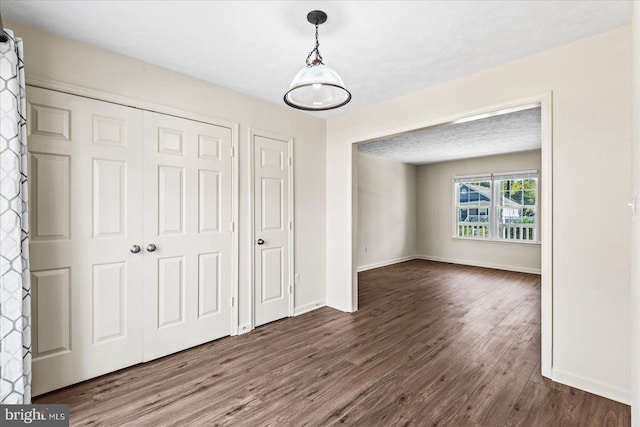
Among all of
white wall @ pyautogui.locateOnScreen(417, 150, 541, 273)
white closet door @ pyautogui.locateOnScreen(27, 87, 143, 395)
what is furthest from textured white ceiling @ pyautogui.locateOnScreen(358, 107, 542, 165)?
white closet door @ pyautogui.locateOnScreen(27, 87, 143, 395)

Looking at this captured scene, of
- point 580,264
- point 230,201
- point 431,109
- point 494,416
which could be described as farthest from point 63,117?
point 580,264

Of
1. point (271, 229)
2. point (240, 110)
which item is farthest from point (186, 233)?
point (240, 110)

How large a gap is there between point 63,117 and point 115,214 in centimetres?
77

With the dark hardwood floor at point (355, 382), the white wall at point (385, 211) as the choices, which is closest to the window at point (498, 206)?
the white wall at point (385, 211)

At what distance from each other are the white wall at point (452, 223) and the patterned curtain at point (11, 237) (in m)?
7.39

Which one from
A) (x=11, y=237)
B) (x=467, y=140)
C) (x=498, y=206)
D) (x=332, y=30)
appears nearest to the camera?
(x=11, y=237)

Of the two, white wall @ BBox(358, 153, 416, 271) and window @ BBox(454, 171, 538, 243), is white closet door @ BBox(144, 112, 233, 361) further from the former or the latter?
window @ BBox(454, 171, 538, 243)

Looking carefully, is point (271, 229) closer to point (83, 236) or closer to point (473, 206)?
point (83, 236)

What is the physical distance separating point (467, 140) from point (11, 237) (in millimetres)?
5729

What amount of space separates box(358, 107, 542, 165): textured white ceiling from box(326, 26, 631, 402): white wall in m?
1.33

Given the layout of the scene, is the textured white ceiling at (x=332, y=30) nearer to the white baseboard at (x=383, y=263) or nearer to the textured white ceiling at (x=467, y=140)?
the textured white ceiling at (x=467, y=140)

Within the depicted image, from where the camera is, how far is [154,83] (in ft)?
8.45

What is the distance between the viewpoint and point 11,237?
1.76 meters

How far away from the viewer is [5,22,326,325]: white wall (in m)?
2.13
